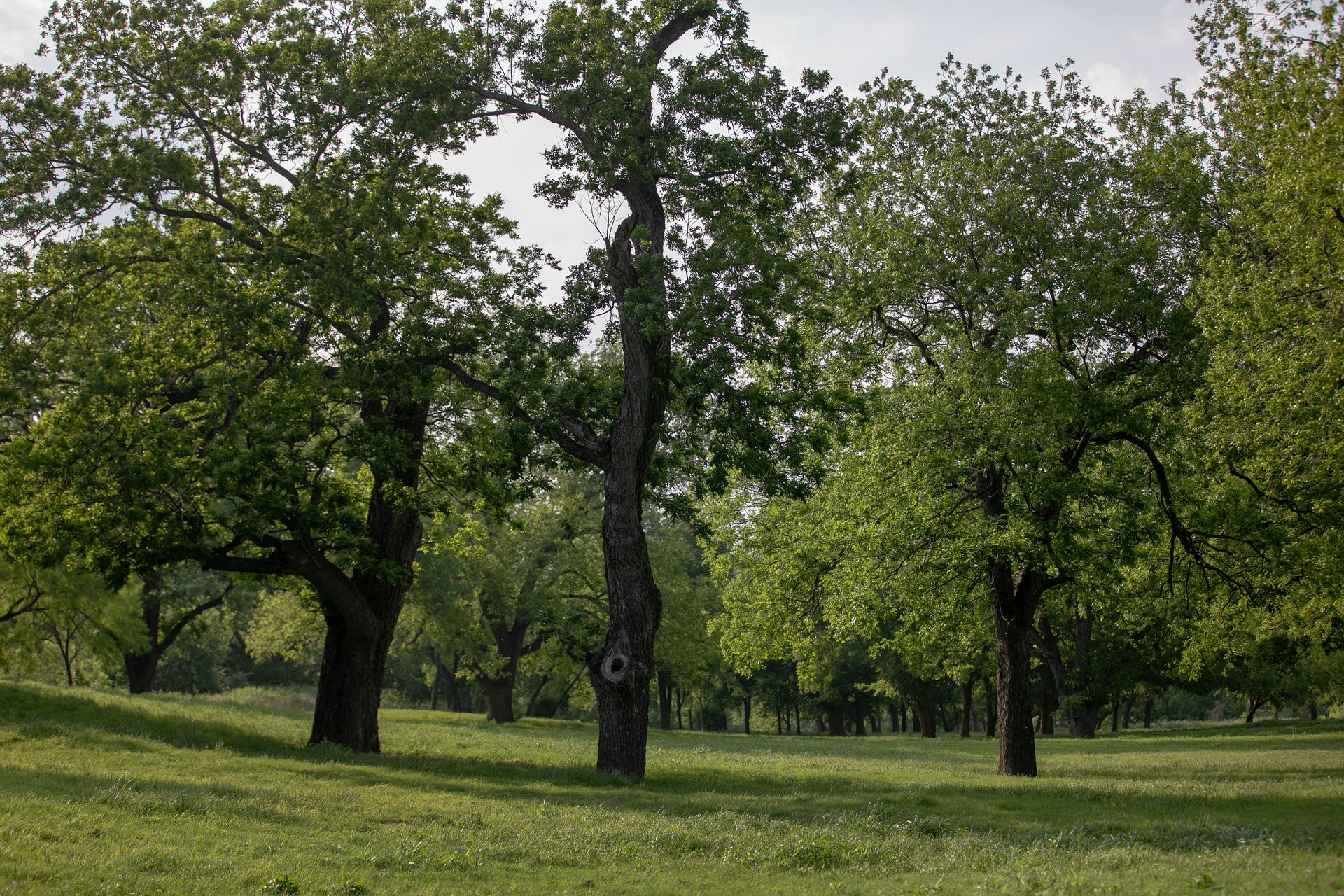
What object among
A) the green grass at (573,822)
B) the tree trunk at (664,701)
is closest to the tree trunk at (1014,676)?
the green grass at (573,822)

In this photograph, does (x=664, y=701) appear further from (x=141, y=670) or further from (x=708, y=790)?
(x=708, y=790)

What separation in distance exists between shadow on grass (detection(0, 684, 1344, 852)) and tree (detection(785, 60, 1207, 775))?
4456mm

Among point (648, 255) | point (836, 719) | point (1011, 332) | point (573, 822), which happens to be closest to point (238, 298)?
point (648, 255)

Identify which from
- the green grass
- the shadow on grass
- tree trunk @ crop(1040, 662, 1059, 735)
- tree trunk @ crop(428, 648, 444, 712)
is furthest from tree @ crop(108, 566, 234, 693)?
tree trunk @ crop(1040, 662, 1059, 735)

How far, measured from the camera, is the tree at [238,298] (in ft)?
60.0

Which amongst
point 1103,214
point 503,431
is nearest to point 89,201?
point 503,431

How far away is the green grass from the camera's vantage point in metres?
8.84

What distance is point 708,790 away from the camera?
17672 mm

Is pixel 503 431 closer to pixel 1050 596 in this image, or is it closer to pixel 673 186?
pixel 673 186

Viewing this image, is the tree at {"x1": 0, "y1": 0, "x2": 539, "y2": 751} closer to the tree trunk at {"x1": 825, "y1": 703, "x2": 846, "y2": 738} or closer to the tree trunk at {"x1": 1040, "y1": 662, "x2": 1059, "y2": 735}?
the tree trunk at {"x1": 1040, "y1": 662, "x2": 1059, "y2": 735}

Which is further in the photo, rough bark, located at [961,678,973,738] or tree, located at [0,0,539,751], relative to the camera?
rough bark, located at [961,678,973,738]

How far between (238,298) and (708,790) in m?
13.0

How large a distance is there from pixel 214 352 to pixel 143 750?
8.21 meters

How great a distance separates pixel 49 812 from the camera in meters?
10.4
